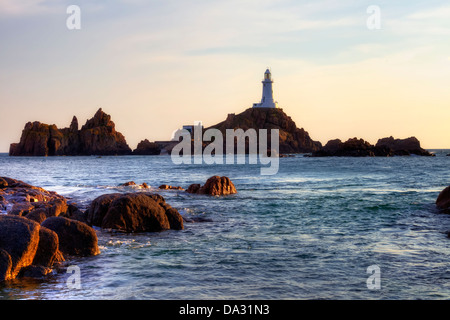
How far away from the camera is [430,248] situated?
12719 mm

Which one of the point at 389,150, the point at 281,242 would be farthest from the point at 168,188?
the point at 389,150

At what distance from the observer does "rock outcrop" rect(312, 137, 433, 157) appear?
446ft

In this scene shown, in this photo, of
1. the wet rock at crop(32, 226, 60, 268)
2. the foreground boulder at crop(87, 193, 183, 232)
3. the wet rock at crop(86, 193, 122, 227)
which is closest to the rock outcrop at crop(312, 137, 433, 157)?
the foreground boulder at crop(87, 193, 183, 232)

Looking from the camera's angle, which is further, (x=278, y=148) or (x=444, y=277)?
(x=278, y=148)

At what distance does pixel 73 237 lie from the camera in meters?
11.8

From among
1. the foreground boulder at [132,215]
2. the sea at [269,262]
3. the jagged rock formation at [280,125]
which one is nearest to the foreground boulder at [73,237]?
the sea at [269,262]

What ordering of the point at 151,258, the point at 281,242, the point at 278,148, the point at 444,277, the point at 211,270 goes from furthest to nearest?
the point at 278,148
the point at 281,242
the point at 151,258
the point at 211,270
the point at 444,277

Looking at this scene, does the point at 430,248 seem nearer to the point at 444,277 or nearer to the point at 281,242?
the point at 444,277

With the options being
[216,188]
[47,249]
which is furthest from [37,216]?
[216,188]

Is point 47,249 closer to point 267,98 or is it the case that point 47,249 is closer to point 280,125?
point 267,98

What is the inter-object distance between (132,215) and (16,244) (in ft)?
19.2

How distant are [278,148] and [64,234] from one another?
170213mm

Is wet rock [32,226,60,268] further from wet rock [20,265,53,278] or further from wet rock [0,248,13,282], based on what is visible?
wet rock [0,248,13,282]
